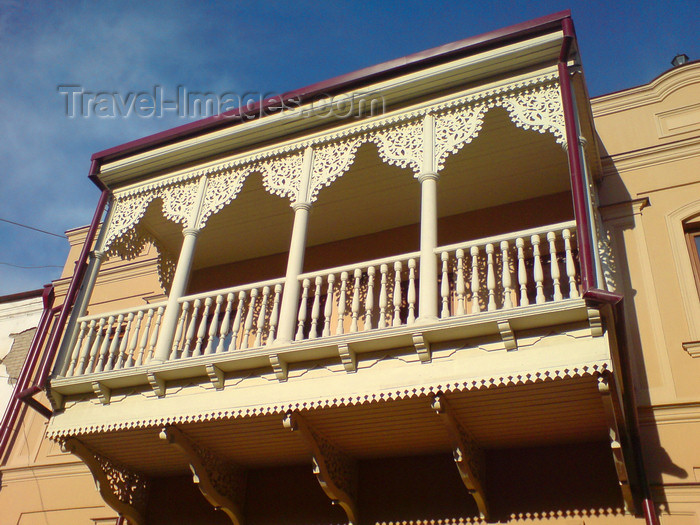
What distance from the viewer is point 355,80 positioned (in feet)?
25.9

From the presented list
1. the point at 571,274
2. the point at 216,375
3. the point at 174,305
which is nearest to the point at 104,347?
the point at 174,305

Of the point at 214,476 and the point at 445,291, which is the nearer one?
the point at 445,291

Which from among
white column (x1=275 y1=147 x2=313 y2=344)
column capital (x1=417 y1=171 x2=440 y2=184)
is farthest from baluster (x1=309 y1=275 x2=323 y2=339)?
column capital (x1=417 y1=171 x2=440 y2=184)

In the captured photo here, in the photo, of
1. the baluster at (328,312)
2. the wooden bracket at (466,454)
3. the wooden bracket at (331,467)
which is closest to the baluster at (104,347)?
the wooden bracket at (331,467)

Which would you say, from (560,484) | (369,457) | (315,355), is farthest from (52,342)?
(560,484)

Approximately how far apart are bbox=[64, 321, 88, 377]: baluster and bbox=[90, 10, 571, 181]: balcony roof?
2223 mm

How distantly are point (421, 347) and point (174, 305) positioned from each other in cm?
308

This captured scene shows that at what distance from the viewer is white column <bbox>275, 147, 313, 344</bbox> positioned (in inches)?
269

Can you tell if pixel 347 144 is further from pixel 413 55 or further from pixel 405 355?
pixel 405 355

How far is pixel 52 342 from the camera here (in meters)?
7.83

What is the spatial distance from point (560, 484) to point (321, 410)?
2544mm

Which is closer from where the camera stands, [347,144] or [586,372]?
[586,372]

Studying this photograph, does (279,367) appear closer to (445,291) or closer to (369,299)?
(369,299)

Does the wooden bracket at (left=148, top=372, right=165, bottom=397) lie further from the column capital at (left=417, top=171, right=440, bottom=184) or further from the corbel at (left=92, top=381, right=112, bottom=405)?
the column capital at (left=417, top=171, right=440, bottom=184)
